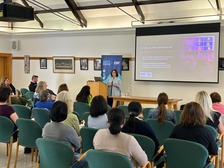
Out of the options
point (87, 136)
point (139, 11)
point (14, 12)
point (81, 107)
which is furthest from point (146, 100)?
point (87, 136)

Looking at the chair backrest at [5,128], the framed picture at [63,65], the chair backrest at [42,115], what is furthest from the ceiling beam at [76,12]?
the chair backrest at [5,128]

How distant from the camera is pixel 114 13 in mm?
9773

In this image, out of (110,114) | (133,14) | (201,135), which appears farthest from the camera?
(133,14)

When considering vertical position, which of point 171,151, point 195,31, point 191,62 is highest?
point 195,31

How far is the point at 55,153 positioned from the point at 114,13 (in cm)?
771

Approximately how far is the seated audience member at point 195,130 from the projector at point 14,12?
4045 millimetres

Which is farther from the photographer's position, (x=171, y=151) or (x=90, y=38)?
(x=90, y=38)

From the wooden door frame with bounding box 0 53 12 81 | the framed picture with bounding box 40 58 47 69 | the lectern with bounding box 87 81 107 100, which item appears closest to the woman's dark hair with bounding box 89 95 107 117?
the lectern with bounding box 87 81 107 100

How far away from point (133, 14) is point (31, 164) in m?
6.59

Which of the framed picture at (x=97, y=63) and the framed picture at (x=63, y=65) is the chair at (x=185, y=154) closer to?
the framed picture at (x=97, y=63)

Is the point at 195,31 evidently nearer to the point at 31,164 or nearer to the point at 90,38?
the point at 90,38

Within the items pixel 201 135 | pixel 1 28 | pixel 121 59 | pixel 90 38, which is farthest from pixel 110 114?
pixel 1 28

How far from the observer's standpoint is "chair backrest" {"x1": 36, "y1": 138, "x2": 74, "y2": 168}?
269 centimetres

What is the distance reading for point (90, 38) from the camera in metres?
10.4
